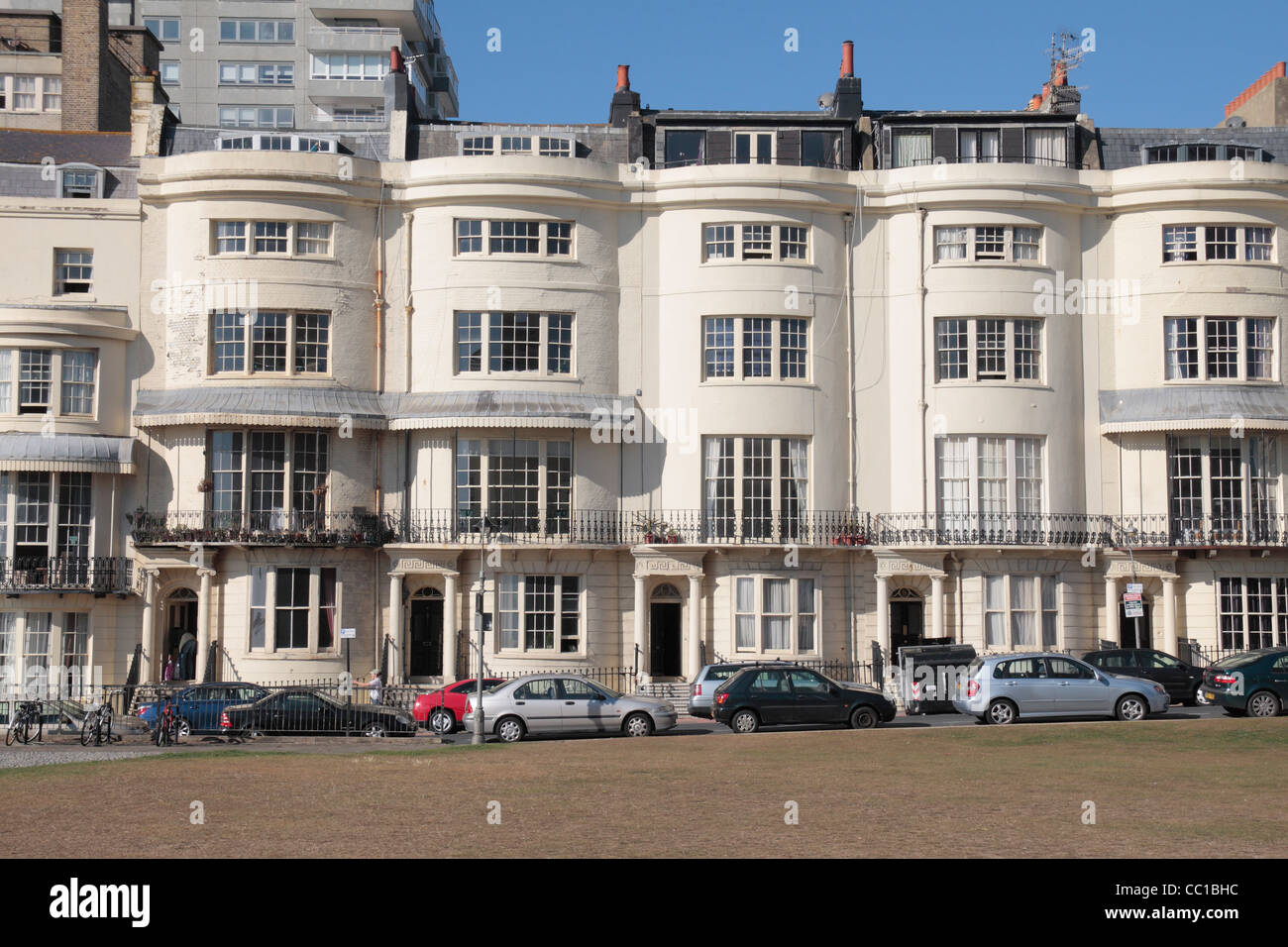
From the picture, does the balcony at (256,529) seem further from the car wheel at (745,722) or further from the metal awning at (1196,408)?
the metal awning at (1196,408)

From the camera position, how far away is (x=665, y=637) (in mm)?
43125

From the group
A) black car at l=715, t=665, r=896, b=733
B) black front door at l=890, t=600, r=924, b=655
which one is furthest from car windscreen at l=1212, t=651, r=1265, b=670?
black front door at l=890, t=600, r=924, b=655

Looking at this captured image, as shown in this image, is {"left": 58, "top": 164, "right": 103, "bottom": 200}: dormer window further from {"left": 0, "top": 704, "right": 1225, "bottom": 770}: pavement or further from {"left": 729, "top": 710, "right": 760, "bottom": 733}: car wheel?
{"left": 729, "top": 710, "right": 760, "bottom": 733}: car wheel

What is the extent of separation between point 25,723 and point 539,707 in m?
10.4

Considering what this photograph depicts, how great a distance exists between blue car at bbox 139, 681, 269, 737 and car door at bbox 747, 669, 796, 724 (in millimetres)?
10263

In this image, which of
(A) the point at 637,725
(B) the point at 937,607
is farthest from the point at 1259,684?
(A) the point at 637,725

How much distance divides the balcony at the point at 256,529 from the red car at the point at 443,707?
28.2 feet

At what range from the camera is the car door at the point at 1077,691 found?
31.8 meters

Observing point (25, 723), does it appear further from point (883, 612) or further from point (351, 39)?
point (351, 39)

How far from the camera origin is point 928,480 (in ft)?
140

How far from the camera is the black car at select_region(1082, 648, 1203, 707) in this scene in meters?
36.3

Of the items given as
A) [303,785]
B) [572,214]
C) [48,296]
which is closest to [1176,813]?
[303,785]

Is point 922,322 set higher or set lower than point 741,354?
higher

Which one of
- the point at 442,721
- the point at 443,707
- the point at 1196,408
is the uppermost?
the point at 1196,408
